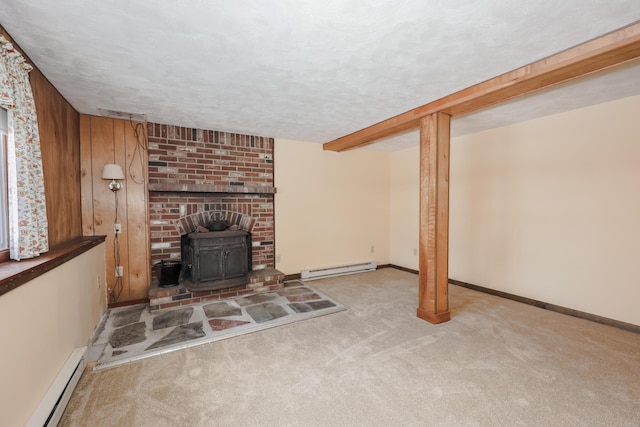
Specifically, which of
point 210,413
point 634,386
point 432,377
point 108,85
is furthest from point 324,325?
point 108,85

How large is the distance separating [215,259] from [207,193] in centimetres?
93

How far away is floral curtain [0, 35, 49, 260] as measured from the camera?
4.85 ft

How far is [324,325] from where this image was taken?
8.91 feet

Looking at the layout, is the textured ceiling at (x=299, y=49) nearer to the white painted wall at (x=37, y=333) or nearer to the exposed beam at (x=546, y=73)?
the exposed beam at (x=546, y=73)

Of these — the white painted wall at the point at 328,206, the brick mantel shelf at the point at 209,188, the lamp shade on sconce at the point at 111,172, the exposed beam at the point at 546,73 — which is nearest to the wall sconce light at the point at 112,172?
the lamp shade on sconce at the point at 111,172

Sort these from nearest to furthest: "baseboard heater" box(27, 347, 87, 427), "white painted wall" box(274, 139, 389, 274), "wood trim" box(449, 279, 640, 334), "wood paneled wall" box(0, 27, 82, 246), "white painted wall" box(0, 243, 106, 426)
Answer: "white painted wall" box(0, 243, 106, 426)
"baseboard heater" box(27, 347, 87, 427)
"wood paneled wall" box(0, 27, 82, 246)
"wood trim" box(449, 279, 640, 334)
"white painted wall" box(274, 139, 389, 274)

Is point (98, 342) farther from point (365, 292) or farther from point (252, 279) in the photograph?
point (365, 292)

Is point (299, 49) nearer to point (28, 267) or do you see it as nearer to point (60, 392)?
point (28, 267)

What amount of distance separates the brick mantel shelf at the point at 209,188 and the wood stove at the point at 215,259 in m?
0.56

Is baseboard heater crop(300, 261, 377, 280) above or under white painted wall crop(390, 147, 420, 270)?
under

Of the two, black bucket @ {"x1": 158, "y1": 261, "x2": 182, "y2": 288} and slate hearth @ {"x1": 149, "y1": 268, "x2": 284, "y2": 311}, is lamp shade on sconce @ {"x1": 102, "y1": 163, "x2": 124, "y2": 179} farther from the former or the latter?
slate hearth @ {"x1": 149, "y1": 268, "x2": 284, "y2": 311}

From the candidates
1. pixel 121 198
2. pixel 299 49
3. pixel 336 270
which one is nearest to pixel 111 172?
pixel 121 198

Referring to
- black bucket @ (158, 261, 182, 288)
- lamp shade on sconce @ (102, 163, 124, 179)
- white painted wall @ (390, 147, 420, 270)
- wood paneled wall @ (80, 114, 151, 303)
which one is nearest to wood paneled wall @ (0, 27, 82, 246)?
wood paneled wall @ (80, 114, 151, 303)

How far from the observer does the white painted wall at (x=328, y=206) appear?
13.9 feet
